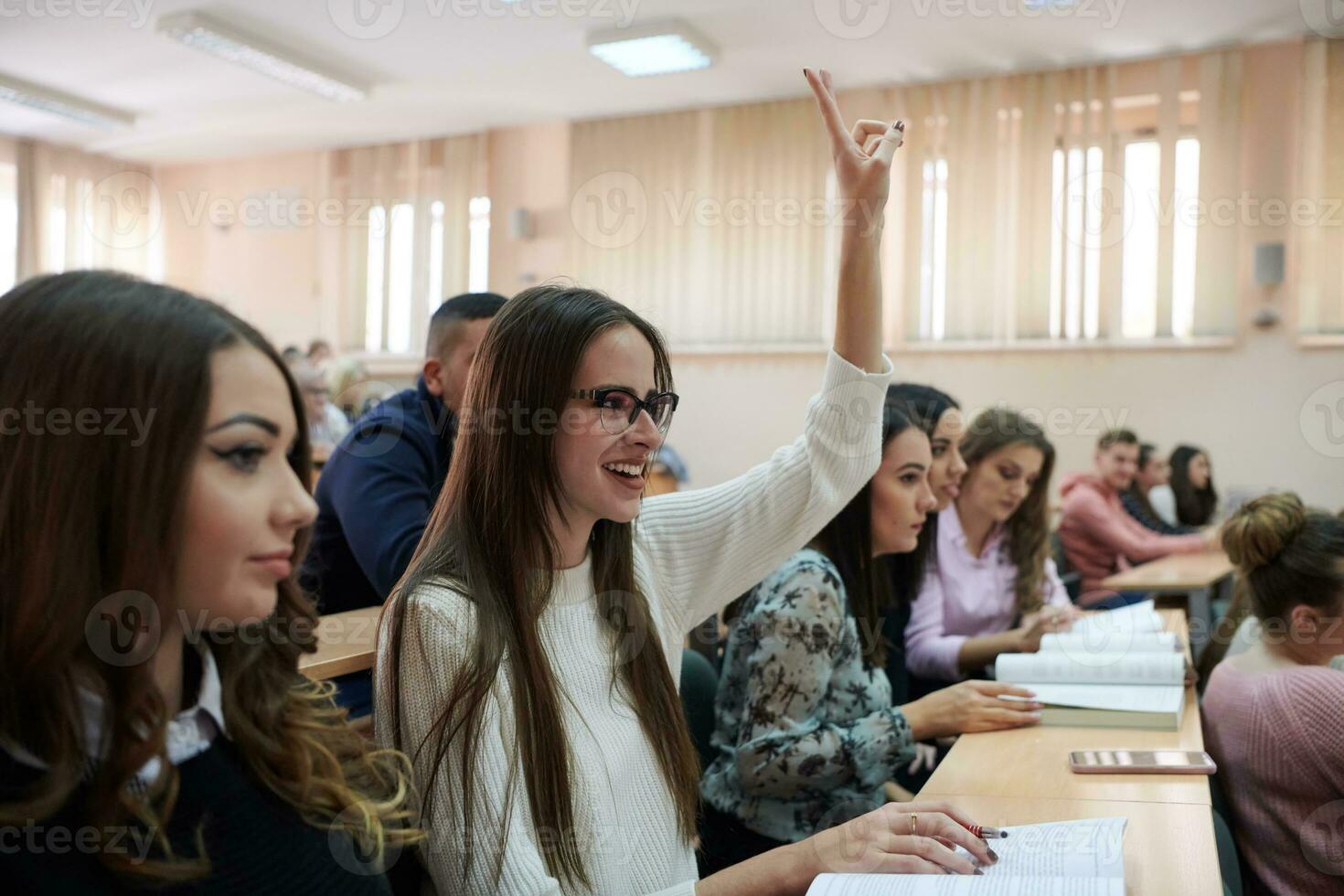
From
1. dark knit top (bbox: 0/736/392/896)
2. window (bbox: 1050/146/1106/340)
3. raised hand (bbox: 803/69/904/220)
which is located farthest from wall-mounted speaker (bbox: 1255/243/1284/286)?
dark knit top (bbox: 0/736/392/896)

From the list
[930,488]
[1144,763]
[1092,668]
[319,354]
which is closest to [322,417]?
[319,354]

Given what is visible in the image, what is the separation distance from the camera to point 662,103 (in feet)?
24.6

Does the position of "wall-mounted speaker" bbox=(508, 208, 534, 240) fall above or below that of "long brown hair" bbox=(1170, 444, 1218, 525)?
above

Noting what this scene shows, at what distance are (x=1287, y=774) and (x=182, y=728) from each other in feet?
5.64

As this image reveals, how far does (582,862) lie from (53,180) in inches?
355

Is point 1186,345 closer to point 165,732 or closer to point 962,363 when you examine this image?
point 962,363

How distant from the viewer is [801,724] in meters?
1.77

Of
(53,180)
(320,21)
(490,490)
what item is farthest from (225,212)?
(490,490)

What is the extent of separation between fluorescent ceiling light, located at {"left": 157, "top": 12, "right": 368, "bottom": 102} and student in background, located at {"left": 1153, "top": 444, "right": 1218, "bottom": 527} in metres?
5.44

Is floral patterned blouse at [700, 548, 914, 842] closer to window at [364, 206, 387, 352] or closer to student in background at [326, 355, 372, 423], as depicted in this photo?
student in background at [326, 355, 372, 423]

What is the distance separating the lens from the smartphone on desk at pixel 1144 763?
164 centimetres

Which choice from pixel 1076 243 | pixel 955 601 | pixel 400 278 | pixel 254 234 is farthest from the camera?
pixel 254 234

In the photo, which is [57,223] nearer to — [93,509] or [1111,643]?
[1111,643]

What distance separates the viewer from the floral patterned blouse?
1.74 meters
